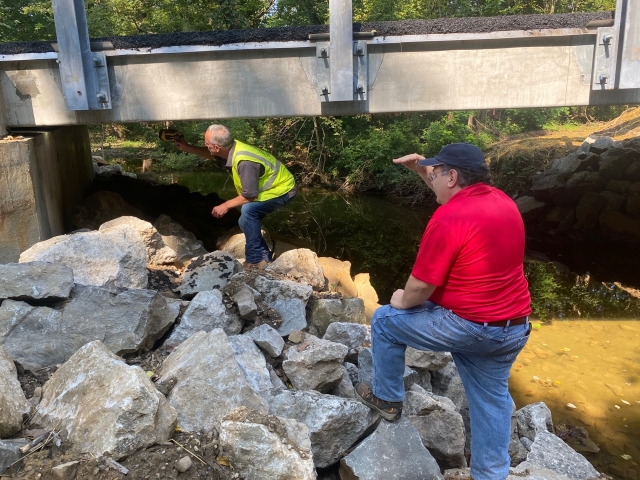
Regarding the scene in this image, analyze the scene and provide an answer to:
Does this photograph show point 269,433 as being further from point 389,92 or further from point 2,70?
point 2,70

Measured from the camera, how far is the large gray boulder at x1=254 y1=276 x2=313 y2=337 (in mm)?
4949

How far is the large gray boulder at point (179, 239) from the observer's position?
8.08m

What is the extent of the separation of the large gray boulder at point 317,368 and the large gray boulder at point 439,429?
1.96 ft

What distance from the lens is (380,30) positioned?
626 centimetres

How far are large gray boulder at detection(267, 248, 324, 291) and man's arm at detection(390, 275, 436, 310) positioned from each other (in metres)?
3.46

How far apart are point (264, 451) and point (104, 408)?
0.86 meters

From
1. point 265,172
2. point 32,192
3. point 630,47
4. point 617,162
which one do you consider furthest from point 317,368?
point 617,162

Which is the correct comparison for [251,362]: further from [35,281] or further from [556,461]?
[556,461]

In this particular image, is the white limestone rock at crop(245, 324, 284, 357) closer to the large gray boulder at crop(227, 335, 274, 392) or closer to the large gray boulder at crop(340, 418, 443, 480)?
the large gray boulder at crop(227, 335, 274, 392)

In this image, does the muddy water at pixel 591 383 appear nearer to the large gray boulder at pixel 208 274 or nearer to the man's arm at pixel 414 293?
the man's arm at pixel 414 293

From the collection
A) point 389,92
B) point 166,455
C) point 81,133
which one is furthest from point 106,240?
point 81,133

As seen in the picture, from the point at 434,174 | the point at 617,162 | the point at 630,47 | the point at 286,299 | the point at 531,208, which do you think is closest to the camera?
the point at 434,174

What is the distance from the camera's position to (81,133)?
9.82 metres

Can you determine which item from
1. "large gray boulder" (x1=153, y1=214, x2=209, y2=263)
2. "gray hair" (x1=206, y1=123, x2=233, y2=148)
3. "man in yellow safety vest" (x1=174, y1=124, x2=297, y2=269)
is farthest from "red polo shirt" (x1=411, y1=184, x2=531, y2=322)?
"large gray boulder" (x1=153, y1=214, x2=209, y2=263)
